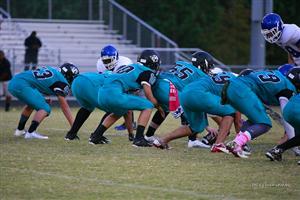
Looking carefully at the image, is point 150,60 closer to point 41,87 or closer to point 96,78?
point 96,78

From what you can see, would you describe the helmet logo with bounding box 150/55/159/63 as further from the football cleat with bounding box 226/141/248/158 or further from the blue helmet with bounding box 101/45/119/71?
the football cleat with bounding box 226/141/248/158

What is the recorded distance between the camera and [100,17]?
1159 inches

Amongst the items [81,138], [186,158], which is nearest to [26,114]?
[81,138]

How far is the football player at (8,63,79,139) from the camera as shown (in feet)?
41.1

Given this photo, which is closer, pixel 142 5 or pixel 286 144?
pixel 286 144

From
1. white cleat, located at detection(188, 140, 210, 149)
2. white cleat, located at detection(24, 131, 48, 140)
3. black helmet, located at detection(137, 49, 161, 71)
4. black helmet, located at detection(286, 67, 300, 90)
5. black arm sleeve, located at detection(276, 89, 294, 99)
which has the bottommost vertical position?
white cleat, located at detection(24, 131, 48, 140)

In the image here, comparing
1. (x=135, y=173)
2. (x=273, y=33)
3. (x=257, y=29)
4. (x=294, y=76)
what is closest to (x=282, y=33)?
(x=273, y=33)

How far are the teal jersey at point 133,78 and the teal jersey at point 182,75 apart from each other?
1.72 ft

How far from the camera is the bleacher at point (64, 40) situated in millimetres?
26359

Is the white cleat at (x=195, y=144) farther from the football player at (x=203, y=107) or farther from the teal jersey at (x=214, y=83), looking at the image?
the teal jersey at (x=214, y=83)

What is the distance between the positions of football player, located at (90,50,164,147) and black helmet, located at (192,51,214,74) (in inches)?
21.3

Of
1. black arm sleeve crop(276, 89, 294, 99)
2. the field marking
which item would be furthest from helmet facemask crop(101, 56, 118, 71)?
the field marking

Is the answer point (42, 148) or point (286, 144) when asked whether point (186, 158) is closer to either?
point (286, 144)

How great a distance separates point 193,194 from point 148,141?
403 cm
